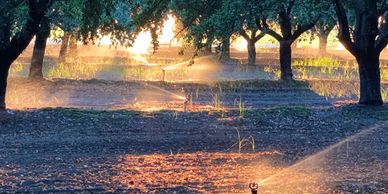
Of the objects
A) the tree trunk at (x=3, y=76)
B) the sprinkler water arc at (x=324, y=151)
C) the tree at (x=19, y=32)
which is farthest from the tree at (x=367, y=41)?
the tree trunk at (x=3, y=76)

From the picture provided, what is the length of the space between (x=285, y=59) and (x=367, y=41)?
37.3ft

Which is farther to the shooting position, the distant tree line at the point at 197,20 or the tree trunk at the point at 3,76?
the tree trunk at the point at 3,76

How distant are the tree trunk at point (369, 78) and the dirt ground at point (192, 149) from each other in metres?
0.45

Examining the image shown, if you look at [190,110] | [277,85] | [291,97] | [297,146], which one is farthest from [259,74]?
[297,146]

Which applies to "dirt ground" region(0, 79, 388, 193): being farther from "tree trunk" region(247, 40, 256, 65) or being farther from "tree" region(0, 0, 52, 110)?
"tree trunk" region(247, 40, 256, 65)

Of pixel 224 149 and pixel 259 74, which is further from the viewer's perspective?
pixel 259 74

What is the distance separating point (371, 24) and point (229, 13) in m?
8.59

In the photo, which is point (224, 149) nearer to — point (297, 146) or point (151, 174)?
point (297, 146)

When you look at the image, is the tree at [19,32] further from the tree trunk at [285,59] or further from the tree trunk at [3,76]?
the tree trunk at [285,59]

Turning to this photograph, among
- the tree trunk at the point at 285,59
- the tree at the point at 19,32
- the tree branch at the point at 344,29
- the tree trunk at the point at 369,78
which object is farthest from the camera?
the tree trunk at the point at 285,59

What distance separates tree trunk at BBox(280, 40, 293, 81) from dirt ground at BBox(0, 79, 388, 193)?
7.94 m

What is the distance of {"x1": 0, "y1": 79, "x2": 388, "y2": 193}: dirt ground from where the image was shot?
8312 mm

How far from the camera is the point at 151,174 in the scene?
8.90m

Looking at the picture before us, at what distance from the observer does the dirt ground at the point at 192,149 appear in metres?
8.31
